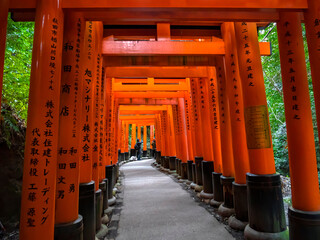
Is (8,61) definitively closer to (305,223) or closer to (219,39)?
(219,39)

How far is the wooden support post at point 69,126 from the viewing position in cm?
248

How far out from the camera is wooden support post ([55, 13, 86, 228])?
248cm

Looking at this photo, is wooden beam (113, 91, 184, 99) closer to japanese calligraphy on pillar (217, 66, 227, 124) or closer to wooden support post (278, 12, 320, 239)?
japanese calligraphy on pillar (217, 66, 227, 124)

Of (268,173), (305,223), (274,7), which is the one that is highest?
(274,7)

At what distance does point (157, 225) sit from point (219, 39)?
4139 mm

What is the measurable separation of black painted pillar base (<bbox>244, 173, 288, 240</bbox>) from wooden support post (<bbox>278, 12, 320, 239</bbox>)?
19.1 inches

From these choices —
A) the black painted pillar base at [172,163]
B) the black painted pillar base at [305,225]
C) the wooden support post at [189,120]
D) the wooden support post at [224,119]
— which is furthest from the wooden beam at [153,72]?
the black painted pillar base at [172,163]

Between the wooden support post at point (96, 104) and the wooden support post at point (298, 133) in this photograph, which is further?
the wooden support post at point (96, 104)

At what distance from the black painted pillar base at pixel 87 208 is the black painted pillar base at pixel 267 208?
2331mm

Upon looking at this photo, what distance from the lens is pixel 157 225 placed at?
421cm

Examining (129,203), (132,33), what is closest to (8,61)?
(132,33)

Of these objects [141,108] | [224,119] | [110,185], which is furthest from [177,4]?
[141,108]

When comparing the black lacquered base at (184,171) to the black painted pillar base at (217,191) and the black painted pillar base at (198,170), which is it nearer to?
the black painted pillar base at (198,170)

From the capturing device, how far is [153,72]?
6.37 m
